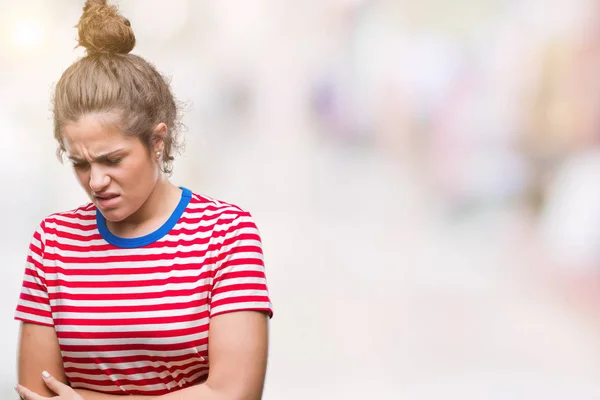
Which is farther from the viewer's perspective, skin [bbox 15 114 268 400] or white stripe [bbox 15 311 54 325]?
white stripe [bbox 15 311 54 325]

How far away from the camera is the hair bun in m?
1.20

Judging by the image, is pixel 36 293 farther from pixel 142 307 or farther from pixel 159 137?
pixel 159 137

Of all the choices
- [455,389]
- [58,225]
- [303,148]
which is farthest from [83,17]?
[455,389]

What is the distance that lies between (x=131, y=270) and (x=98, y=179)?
0.16 m

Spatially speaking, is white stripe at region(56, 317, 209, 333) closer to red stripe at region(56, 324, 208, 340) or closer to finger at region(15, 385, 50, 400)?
red stripe at region(56, 324, 208, 340)

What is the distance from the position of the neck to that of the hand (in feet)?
0.73

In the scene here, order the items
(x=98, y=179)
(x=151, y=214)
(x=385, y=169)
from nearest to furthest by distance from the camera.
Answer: (x=98, y=179) < (x=151, y=214) < (x=385, y=169)

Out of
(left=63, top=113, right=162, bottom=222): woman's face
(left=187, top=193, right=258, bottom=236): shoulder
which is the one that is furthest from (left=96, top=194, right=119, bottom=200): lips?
(left=187, top=193, right=258, bottom=236): shoulder

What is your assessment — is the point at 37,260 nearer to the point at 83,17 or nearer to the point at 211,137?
the point at 83,17

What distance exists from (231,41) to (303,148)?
359mm

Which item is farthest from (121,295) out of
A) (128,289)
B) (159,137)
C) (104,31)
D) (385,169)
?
(385,169)

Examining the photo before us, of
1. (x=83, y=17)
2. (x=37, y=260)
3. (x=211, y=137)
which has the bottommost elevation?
(x=37, y=260)

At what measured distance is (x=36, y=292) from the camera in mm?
1237

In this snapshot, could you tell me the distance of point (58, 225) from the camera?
1.26m
